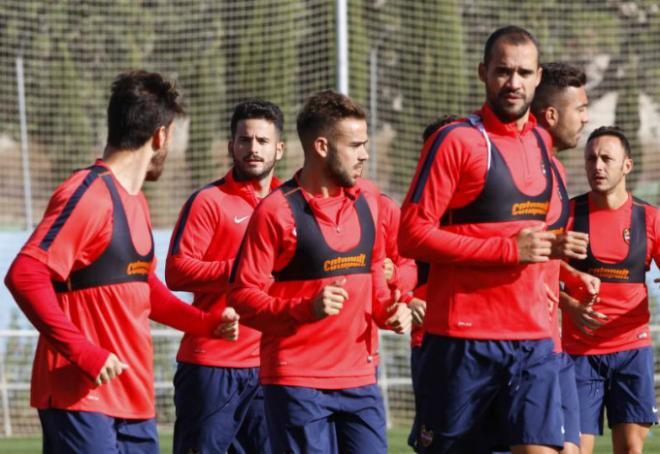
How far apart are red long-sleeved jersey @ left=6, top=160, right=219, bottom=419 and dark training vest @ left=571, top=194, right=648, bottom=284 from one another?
12.3 ft

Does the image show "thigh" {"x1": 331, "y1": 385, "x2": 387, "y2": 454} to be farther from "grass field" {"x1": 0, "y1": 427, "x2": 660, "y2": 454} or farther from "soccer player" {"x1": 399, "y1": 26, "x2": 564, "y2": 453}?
"grass field" {"x1": 0, "y1": 427, "x2": 660, "y2": 454}

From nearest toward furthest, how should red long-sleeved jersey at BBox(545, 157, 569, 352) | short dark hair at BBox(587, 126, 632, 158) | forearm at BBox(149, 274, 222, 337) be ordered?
forearm at BBox(149, 274, 222, 337) < red long-sleeved jersey at BBox(545, 157, 569, 352) < short dark hair at BBox(587, 126, 632, 158)

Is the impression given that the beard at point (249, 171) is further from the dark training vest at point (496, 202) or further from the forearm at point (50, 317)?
the forearm at point (50, 317)

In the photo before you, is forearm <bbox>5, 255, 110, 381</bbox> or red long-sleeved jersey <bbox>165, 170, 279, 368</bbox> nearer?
forearm <bbox>5, 255, 110, 381</bbox>

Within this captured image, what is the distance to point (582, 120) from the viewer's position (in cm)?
722

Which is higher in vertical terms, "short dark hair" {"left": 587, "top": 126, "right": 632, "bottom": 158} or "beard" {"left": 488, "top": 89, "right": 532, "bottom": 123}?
"beard" {"left": 488, "top": 89, "right": 532, "bottom": 123}

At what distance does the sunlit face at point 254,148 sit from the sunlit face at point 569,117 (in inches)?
63.3

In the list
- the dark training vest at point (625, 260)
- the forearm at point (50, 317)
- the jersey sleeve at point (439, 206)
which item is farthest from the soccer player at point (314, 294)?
the dark training vest at point (625, 260)

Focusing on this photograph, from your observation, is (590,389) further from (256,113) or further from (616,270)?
(256,113)

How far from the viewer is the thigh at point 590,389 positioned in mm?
8406

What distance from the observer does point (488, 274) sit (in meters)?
6.00

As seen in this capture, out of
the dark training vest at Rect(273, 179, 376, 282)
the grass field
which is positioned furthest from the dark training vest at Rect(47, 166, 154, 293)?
the grass field

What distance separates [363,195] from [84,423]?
180cm

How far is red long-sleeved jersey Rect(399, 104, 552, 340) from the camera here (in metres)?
5.89
